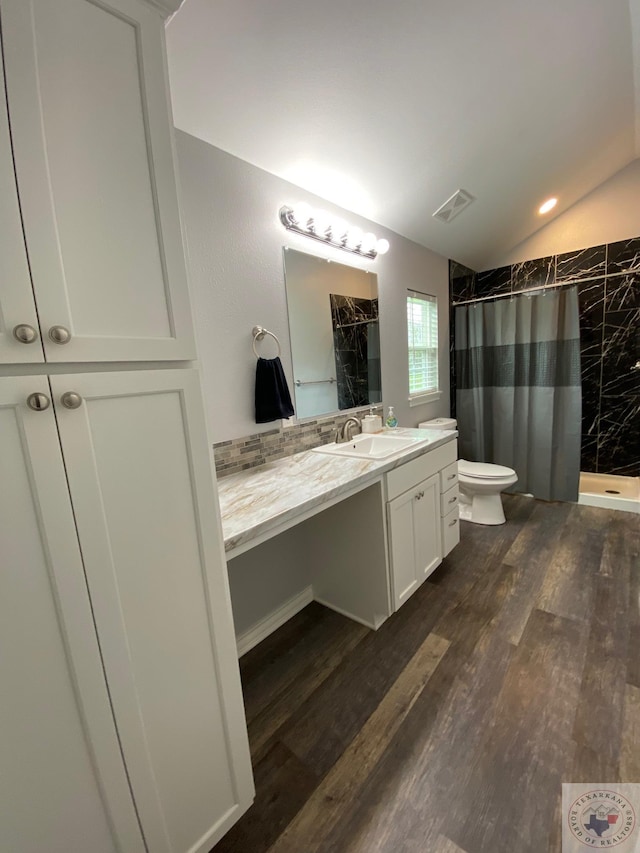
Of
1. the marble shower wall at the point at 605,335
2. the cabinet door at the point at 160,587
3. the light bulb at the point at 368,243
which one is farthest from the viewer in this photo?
the marble shower wall at the point at 605,335

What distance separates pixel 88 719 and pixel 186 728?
250 millimetres

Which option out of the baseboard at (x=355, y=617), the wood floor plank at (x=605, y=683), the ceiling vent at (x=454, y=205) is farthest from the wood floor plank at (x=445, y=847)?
the ceiling vent at (x=454, y=205)

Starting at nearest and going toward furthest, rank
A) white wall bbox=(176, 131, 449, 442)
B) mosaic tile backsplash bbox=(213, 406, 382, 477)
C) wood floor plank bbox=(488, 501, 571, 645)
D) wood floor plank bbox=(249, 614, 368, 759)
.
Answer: wood floor plank bbox=(249, 614, 368, 759) < white wall bbox=(176, 131, 449, 442) < mosaic tile backsplash bbox=(213, 406, 382, 477) < wood floor plank bbox=(488, 501, 571, 645)

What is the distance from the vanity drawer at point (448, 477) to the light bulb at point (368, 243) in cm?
143

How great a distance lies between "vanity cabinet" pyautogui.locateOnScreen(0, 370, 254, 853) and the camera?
0.61 metres

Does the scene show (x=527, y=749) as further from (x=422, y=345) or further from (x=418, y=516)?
(x=422, y=345)

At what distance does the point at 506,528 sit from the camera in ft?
8.60

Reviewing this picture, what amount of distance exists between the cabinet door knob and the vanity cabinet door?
1.37m

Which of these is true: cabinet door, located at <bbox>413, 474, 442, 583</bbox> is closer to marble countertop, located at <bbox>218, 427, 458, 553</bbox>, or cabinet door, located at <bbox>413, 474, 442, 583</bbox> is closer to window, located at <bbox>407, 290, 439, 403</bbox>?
marble countertop, located at <bbox>218, 427, 458, 553</bbox>

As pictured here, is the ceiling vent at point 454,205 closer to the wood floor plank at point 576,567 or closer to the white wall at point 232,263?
the white wall at point 232,263

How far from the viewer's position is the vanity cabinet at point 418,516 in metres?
1.68

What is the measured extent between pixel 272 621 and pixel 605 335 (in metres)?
3.52

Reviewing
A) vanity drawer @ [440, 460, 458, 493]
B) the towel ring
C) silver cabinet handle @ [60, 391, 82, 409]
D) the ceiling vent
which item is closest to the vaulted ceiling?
the ceiling vent

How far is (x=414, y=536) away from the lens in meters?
1.84
